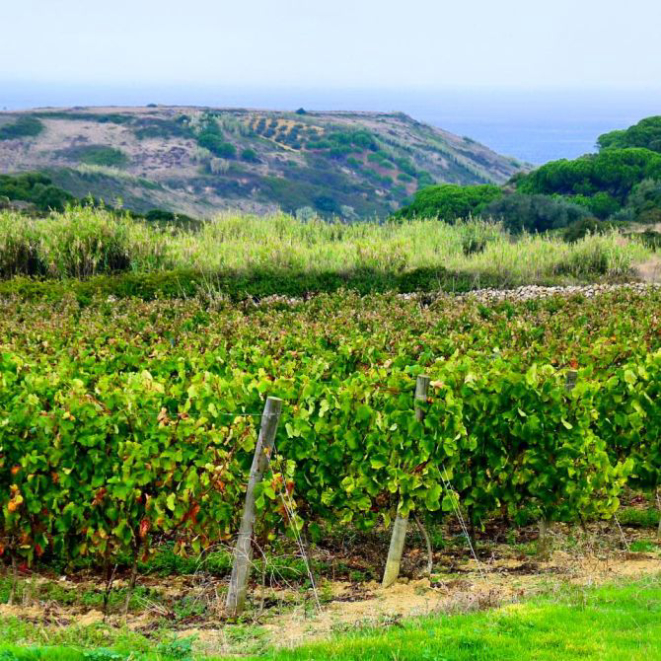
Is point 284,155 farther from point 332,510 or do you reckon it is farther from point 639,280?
point 332,510

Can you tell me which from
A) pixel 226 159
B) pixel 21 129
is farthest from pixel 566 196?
pixel 21 129

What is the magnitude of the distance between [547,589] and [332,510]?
1624mm

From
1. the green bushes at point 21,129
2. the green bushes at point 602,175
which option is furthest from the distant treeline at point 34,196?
the green bushes at point 21,129

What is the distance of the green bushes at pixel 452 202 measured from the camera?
1414 inches

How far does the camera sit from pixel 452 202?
122ft

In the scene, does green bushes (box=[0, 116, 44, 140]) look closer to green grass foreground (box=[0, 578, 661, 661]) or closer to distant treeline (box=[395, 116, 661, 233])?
distant treeline (box=[395, 116, 661, 233])

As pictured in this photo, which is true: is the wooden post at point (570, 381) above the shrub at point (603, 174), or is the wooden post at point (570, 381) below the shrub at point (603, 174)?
below

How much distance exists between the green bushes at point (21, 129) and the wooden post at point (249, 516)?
66478 mm

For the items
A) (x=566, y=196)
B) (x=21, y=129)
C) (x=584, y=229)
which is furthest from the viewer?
(x=21, y=129)

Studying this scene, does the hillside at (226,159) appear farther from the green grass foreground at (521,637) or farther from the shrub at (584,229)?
the green grass foreground at (521,637)

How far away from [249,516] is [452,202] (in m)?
32.5

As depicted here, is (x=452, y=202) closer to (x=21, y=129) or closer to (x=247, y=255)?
(x=247, y=255)

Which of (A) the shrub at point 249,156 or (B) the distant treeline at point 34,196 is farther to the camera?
(A) the shrub at point 249,156

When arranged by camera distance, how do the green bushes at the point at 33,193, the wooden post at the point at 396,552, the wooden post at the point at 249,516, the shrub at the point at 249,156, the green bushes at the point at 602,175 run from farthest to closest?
the shrub at the point at 249,156, the green bushes at the point at 602,175, the green bushes at the point at 33,193, the wooden post at the point at 396,552, the wooden post at the point at 249,516
